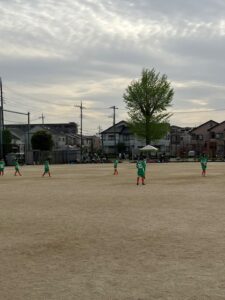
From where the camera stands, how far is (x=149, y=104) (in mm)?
66625

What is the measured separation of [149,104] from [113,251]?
195ft

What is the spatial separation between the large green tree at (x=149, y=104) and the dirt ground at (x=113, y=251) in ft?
169

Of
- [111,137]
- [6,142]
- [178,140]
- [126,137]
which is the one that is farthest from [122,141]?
[6,142]

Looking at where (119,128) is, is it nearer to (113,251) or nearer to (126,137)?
(126,137)

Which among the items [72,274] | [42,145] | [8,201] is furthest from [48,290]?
[42,145]

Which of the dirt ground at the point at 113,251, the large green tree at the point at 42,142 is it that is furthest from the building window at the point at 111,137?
the dirt ground at the point at 113,251

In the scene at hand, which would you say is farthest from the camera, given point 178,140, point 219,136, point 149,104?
point 178,140

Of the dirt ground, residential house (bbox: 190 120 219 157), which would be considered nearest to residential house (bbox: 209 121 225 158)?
residential house (bbox: 190 120 219 157)

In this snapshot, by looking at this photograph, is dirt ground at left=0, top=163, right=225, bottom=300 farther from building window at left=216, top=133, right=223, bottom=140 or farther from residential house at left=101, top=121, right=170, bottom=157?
residential house at left=101, top=121, right=170, bottom=157

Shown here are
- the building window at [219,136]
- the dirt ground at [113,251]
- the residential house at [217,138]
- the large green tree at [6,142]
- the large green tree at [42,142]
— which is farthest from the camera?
the building window at [219,136]

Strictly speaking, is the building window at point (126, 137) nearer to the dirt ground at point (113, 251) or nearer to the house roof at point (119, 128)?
the house roof at point (119, 128)

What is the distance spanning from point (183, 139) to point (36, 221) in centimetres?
9167

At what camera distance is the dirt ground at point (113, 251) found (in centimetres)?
590

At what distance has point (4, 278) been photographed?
6.46 meters
